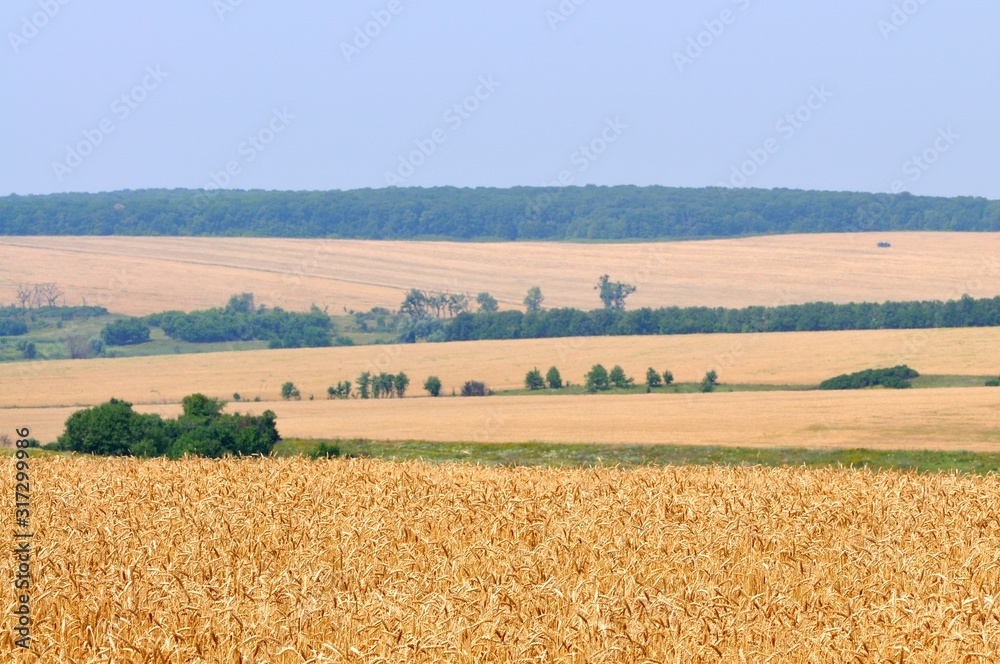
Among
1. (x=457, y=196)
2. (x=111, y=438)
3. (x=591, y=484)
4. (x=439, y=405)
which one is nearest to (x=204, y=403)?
(x=111, y=438)

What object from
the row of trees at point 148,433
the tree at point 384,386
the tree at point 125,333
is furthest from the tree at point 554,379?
the tree at point 125,333

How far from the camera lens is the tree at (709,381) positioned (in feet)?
210

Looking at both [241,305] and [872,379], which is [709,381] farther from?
[241,305]

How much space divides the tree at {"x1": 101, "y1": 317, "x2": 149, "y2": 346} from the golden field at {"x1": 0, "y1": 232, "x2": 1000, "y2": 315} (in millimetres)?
8337

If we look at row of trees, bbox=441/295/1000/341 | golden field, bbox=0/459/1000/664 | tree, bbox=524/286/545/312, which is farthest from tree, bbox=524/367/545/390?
golden field, bbox=0/459/1000/664

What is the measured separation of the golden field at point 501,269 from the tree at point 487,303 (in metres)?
3.04

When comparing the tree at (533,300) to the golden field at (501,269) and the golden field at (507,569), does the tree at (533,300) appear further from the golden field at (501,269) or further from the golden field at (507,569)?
the golden field at (507,569)

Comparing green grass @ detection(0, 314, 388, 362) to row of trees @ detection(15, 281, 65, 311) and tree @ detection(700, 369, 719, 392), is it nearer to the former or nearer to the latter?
row of trees @ detection(15, 281, 65, 311)

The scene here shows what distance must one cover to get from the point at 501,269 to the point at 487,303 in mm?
25602

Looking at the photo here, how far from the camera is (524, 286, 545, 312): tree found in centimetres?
11003

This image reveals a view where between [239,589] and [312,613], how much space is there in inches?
36.1

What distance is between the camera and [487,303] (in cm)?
10831

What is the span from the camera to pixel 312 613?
747 cm

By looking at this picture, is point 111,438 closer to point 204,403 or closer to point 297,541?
point 204,403
